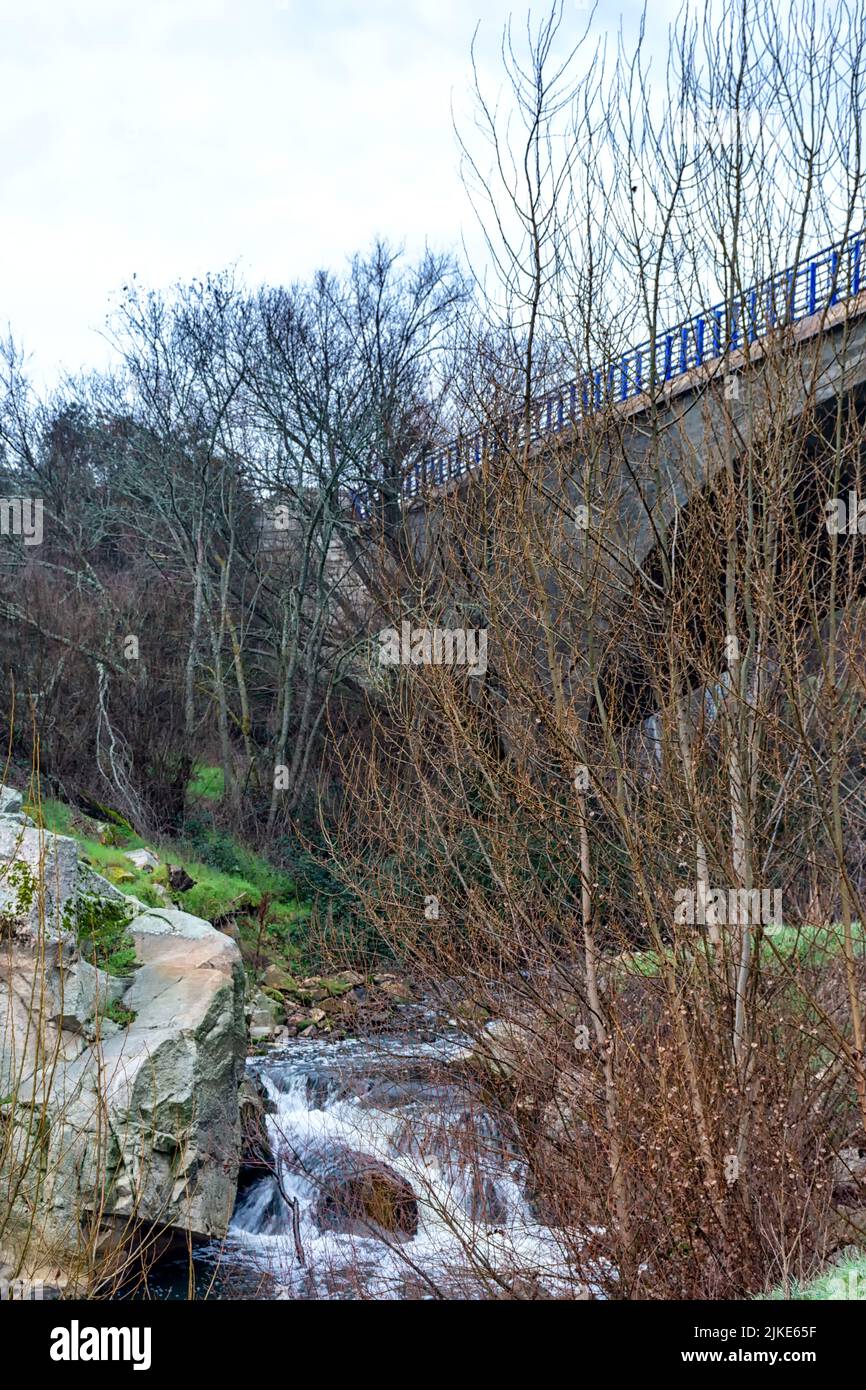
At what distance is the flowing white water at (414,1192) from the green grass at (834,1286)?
1213 millimetres

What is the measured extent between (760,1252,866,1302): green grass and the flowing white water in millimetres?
1213

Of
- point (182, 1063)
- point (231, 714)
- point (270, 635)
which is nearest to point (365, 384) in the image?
point (270, 635)

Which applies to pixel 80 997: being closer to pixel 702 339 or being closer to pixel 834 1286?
pixel 834 1286

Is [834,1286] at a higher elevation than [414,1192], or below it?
higher

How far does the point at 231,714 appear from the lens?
20.5 m

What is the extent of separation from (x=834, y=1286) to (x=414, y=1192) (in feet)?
12.3

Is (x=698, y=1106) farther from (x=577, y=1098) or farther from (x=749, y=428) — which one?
(x=749, y=428)

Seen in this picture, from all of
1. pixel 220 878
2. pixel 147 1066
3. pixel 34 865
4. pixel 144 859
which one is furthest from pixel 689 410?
pixel 220 878

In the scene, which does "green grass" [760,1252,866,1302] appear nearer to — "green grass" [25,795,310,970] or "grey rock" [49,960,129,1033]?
"grey rock" [49,960,129,1033]

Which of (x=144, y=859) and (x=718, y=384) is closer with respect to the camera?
(x=718, y=384)

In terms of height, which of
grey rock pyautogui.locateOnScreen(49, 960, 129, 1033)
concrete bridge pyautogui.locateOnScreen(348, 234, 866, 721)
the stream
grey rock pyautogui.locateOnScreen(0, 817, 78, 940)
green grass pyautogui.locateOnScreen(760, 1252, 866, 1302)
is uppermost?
concrete bridge pyautogui.locateOnScreen(348, 234, 866, 721)

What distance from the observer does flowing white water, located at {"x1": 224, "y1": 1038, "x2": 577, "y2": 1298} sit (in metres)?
6.39

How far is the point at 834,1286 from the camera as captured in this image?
4.74 m

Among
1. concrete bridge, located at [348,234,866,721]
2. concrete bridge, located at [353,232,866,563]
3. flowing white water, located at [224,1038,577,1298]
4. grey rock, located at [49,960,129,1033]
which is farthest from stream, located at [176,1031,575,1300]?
concrete bridge, located at [353,232,866,563]
